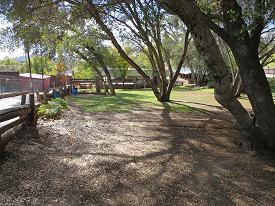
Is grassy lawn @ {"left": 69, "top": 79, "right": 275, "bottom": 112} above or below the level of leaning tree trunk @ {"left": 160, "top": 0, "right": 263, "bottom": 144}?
below

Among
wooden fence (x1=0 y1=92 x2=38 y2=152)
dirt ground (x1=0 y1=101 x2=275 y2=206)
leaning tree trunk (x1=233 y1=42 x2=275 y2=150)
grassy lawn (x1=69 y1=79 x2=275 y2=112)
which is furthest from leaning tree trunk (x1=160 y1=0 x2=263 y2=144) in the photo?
grassy lawn (x1=69 y1=79 x2=275 y2=112)

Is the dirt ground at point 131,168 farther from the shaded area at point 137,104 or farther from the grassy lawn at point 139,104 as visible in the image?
the grassy lawn at point 139,104

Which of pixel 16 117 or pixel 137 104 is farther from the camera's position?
pixel 137 104

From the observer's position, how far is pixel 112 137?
1069 centimetres

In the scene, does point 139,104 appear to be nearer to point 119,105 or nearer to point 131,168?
point 119,105

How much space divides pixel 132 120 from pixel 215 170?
7084 millimetres

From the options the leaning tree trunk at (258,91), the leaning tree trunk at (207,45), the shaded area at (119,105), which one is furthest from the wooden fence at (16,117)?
the shaded area at (119,105)

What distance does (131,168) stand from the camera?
7.52 metres

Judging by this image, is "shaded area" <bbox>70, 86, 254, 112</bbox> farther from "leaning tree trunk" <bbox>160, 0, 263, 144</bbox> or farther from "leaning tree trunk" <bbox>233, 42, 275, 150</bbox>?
"leaning tree trunk" <bbox>160, 0, 263, 144</bbox>

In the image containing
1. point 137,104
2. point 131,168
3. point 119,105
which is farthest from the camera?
point 137,104

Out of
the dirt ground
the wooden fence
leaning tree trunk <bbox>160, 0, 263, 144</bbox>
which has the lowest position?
the dirt ground

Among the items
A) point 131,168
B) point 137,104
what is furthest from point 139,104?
point 131,168

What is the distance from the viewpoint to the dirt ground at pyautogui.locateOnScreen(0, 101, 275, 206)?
5.98 metres

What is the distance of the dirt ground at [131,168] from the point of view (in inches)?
235
